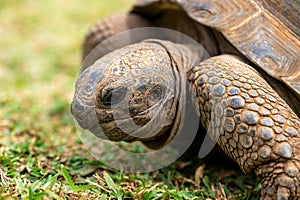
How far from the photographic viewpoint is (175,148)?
3.41 m

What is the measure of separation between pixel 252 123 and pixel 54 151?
1677mm

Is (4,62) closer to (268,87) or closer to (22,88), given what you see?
(22,88)

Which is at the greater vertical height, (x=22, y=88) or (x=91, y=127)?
(x=91, y=127)

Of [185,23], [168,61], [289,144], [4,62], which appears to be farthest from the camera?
[4,62]

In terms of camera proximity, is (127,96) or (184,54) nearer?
(127,96)

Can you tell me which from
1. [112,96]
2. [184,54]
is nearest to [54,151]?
Answer: [112,96]

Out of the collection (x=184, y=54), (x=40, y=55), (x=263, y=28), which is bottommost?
(x=40, y=55)

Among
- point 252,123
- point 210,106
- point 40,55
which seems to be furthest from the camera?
point 40,55

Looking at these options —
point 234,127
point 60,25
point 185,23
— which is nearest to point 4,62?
point 60,25

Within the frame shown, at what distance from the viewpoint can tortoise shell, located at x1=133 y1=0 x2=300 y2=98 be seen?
2766 mm

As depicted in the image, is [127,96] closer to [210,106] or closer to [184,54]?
[210,106]

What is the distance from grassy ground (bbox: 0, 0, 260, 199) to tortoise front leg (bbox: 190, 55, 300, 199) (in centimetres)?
40

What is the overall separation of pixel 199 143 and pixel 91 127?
0.88 m

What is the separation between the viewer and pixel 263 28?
2.90m
